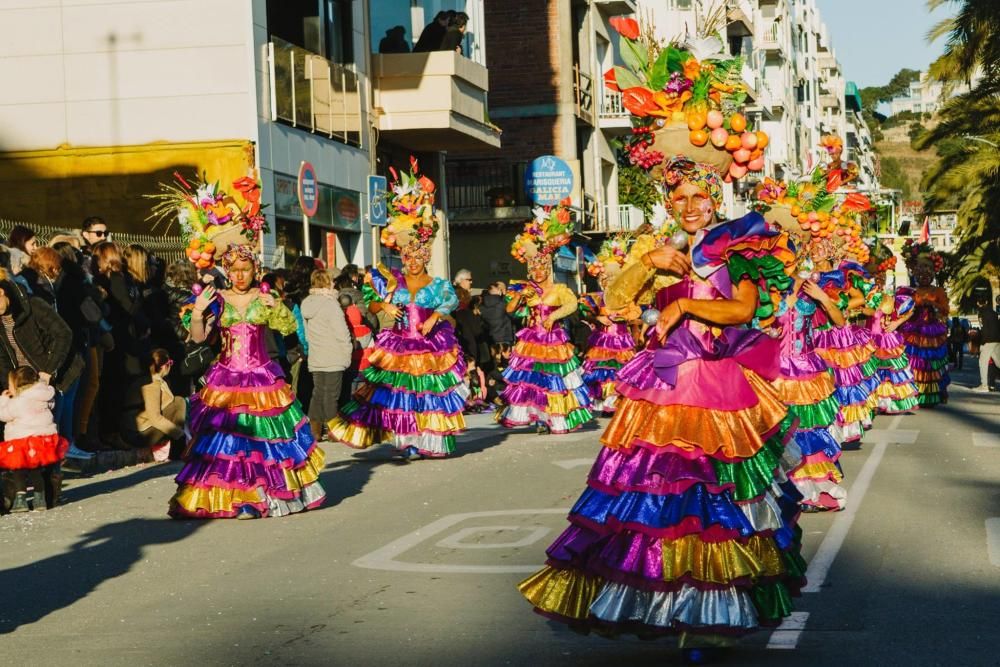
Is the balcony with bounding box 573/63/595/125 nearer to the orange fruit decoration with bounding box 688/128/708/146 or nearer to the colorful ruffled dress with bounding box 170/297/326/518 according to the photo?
the colorful ruffled dress with bounding box 170/297/326/518

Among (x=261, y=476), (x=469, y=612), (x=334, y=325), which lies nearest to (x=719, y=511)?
(x=469, y=612)

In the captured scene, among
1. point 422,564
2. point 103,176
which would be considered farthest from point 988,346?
Answer: point 422,564

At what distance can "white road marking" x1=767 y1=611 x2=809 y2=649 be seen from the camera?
7.08 m

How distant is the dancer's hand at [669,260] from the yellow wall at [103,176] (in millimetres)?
16428

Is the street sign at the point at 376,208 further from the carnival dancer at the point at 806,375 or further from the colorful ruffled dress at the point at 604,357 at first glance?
the carnival dancer at the point at 806,375

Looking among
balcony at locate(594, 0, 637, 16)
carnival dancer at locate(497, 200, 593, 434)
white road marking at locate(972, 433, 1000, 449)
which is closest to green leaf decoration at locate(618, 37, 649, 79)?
white road marking at locate(972, 433, 1000, 449)

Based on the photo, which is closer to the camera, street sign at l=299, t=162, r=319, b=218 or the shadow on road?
the shadow on road

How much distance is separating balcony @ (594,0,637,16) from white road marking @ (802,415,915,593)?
33495 millimetres

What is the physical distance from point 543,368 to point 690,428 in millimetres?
12527

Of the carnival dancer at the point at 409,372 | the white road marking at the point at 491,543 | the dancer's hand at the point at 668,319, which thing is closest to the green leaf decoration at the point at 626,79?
the dancer's hand at the point at 668,319

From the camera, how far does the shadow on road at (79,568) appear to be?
8531 millimetres

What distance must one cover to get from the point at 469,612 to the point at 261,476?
167 inches

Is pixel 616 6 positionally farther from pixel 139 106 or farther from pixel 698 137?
pixel 698 137

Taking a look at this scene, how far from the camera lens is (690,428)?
6898 mm
